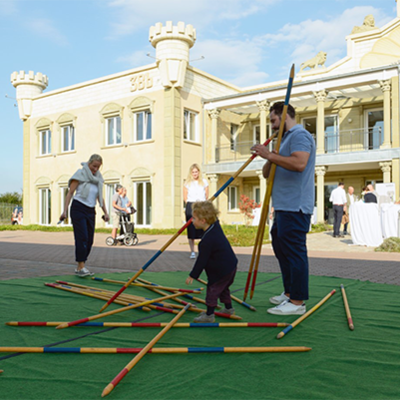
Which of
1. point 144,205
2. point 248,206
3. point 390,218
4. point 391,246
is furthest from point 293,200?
point 144,205

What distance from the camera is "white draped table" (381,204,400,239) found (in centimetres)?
1188

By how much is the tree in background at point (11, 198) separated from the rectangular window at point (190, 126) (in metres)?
28.4

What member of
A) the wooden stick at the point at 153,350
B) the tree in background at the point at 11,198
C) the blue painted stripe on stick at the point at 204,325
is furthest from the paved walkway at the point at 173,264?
the tree in background at the point at 11,198

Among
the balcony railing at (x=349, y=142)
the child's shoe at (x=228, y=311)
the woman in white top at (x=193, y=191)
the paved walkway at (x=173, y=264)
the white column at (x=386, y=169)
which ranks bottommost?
the paved walkway at (x=173, y=264)

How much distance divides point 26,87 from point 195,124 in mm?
11627

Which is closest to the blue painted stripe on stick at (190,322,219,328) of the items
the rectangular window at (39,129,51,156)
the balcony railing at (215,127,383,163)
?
the balcony railing at (215,127,383,163)

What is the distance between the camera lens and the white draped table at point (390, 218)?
11875mm

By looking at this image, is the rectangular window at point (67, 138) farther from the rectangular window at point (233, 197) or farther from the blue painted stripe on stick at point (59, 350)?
the blue painted stripe on stick at point (59, 350)

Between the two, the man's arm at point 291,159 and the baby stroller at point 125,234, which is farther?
the baby stroller at point 125,234

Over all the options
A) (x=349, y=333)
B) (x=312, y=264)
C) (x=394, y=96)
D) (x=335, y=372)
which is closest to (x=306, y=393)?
(x=335, y=372)

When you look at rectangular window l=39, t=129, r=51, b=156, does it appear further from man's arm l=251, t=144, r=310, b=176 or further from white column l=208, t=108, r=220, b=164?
man's arm l=251, t=144, r=310, b=176

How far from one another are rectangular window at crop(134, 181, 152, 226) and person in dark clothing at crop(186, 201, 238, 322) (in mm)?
17969

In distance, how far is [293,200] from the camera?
13.1 feet

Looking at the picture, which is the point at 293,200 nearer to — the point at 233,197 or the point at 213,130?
the point at 213,130
